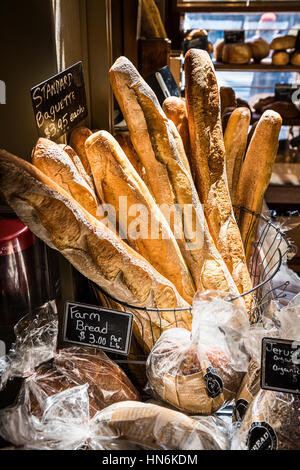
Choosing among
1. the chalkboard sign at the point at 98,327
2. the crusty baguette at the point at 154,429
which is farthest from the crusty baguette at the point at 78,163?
the crusty baguette at the point at 154,429

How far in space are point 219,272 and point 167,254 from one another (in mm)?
133

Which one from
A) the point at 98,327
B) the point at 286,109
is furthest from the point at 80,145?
the point at 286,109

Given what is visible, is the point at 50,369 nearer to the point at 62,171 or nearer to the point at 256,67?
the point at 62,171

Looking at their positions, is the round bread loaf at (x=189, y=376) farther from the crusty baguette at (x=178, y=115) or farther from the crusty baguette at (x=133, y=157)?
the crusty baguette at (x=178, y=115)

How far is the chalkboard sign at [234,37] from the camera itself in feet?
9.34

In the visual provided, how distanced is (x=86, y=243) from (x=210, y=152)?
48 cm

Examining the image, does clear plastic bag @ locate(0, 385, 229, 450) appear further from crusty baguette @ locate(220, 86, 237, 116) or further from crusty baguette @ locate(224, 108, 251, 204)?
crusty baguette @ locate(220, 86, 237, 116)

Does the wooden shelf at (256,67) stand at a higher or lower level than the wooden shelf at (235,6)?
lower

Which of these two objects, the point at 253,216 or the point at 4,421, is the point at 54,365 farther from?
the point at 253,216

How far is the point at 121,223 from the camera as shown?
37.5 inches

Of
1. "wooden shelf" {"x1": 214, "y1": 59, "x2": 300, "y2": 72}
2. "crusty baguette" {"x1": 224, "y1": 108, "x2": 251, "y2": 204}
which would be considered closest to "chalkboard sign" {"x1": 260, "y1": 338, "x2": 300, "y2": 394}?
"crusty baguette" {"x1": 224, "y1": 108, "x2": 251, "y2": 204}

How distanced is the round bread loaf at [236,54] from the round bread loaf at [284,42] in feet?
0.62

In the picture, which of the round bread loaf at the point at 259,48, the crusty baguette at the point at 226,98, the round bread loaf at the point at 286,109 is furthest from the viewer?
the round bread loaf at the point at 259,48

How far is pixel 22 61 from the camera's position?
837 millimetres
